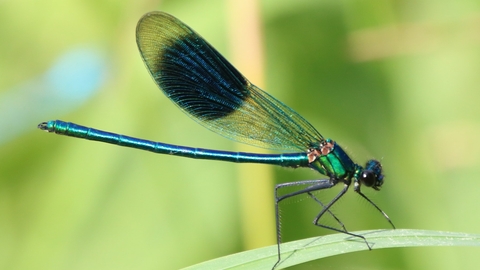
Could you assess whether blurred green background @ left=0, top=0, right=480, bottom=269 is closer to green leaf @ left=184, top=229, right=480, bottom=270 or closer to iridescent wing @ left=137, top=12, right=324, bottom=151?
iridescent wing @ left=137, top=12, right=324, bottom=151

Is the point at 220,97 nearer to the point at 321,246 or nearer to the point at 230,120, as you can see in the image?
the point at 230,120

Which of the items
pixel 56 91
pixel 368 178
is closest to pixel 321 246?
pixel 368 178

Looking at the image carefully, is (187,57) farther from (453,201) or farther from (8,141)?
(453,201)

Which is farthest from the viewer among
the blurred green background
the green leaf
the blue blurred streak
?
the blue blurred streak

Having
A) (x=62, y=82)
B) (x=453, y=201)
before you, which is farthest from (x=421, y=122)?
(x=62, y=82)

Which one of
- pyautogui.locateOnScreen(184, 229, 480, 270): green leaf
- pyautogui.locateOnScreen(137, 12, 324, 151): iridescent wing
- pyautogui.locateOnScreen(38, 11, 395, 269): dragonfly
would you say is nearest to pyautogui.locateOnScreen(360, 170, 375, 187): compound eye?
pyautogui.locateOnScreen(38, 11, 395, 269): dragonfly

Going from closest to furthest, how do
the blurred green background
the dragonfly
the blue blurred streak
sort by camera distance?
the dragonfly
the blurred green background
the blue blurred streak
